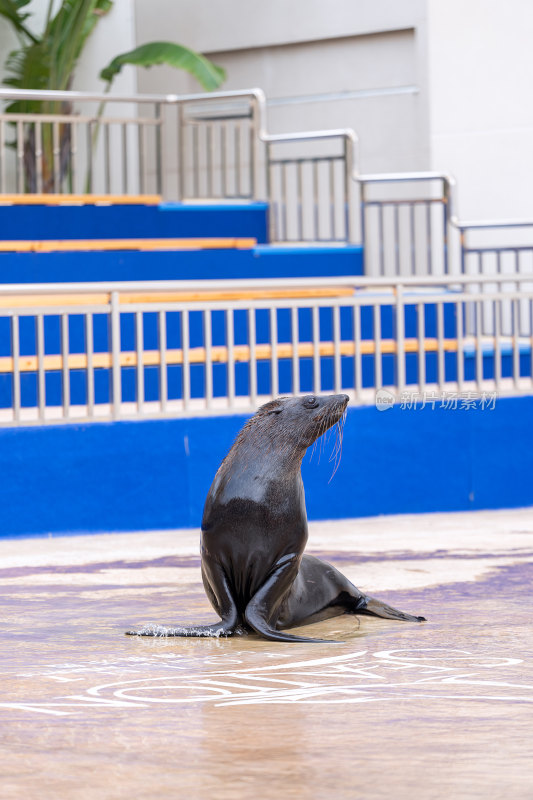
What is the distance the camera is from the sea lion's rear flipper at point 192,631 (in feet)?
16.8

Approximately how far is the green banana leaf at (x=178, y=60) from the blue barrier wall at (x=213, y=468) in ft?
22.4

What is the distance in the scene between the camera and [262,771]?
338 centimetres

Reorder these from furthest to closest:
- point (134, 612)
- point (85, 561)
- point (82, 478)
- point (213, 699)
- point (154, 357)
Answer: point (154, 357), point (82, 478), point (85, 561), point (134, 612), point (213, 699)

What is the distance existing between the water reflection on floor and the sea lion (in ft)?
0.33

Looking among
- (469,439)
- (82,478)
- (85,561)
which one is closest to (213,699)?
(85,561)

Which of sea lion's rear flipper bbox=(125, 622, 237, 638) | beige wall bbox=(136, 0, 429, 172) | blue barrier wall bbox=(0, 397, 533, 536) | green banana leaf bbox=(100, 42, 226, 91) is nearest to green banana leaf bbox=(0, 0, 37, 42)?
green banana leaf bbox=(100, 42, 226, 91)

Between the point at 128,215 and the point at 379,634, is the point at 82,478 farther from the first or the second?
the point at 128,215

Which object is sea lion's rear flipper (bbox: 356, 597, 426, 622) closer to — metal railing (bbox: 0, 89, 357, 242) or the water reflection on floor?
the water reflection on floor

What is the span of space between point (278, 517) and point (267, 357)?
4.92 m

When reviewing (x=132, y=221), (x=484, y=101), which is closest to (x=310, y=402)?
(x=132, y=221)

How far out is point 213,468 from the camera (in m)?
8.52

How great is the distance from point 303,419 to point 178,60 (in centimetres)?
1042

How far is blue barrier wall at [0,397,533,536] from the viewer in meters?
8.04

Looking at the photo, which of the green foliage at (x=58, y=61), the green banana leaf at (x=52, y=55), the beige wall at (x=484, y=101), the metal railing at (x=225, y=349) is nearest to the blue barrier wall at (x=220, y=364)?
the metal railing at (x=225, y=349)
